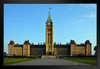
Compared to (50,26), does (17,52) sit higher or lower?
lower

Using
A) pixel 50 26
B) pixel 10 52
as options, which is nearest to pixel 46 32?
pixel 50 26

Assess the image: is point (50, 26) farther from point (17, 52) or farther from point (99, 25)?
point (99, 25)

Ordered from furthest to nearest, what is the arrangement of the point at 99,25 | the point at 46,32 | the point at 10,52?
the point at 10,52, the point at 46,32, the point at 99,25

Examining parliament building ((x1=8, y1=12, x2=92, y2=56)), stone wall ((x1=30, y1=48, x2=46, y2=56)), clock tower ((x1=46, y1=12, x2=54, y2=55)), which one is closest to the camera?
clock tower ((x1=46, y1=12, x2=54, y2=55))

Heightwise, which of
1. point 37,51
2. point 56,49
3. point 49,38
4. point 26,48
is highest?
point 49,38

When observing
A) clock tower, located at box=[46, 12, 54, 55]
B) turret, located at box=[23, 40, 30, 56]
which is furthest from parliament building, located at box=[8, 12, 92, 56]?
clock tower, located at box=[46, 12, 54, 55]

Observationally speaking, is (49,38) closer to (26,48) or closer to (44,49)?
(44,49)

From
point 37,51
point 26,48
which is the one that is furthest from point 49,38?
point 26,48

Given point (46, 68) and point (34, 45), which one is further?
point (34, 45)

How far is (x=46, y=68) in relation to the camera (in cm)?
571

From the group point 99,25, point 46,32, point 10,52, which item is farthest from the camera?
point 10,52

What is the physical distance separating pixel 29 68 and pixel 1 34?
59.3 inches

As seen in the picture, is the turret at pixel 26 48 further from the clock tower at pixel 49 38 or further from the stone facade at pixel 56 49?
the clock tower at pixel 49 38

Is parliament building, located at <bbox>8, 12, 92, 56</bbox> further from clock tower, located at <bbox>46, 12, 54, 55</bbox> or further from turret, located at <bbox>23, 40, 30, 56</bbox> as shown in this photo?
clock tower, located at <bbox>46, 12, 54, 55</bbox>
